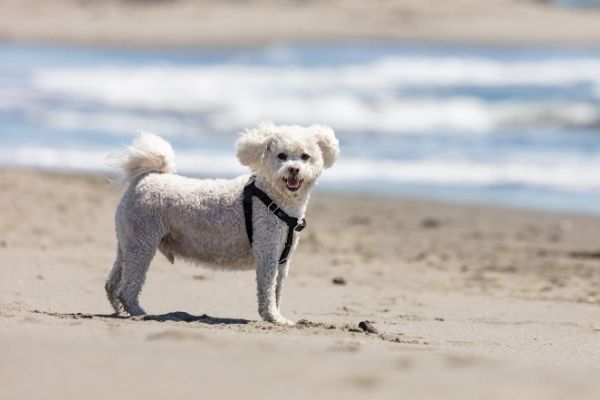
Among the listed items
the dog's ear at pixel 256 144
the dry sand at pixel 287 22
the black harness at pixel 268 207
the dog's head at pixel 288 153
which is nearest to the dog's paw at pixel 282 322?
the black harness at pixel 268 207

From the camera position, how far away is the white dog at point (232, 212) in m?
7.10

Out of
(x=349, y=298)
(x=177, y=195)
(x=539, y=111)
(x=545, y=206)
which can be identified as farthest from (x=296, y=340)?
(x=539, y=111)

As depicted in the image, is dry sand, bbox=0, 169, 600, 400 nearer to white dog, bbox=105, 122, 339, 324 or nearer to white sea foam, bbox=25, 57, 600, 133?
white dog, bbox=105, 122, 339, 324

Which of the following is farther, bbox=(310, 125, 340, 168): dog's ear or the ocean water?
the ocean water

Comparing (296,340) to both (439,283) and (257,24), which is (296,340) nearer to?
(439,283)

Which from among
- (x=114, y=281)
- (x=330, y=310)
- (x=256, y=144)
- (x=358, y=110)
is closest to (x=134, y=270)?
(x=114, y=281)

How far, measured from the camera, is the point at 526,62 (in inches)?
1399

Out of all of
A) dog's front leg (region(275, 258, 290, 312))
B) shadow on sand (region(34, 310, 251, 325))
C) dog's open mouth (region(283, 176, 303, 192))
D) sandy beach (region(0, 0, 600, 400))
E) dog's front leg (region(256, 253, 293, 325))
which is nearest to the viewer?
sandy beach (region(0, 0, 600, 400))

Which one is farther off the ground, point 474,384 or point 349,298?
point 474,384

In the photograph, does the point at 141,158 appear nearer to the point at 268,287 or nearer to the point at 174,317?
the point at 174,317

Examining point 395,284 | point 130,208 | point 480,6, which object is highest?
point 480,6

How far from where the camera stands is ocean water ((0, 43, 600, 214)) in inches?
616

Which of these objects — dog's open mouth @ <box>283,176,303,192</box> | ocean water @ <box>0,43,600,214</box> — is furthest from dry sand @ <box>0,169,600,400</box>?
ocean water @ <box>0,43,600,214</box>

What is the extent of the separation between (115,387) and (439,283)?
5.45 metres
